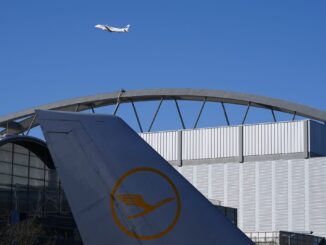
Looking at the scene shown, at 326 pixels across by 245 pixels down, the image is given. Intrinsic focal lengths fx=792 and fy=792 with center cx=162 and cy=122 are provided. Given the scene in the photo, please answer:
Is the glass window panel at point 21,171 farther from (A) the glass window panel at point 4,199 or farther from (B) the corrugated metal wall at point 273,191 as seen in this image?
(B) the corrugated metal wall at point 273,191

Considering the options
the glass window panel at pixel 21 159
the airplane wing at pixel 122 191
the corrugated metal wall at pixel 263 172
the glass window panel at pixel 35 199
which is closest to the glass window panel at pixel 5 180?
the glass window panel at pixel 21 159

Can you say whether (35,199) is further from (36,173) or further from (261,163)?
(261,163)

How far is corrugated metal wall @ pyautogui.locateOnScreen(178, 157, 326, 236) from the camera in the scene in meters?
72.1

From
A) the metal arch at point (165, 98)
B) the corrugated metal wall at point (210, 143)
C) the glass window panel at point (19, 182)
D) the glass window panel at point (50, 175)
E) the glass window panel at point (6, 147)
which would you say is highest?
the metal arch at point (165, 98)

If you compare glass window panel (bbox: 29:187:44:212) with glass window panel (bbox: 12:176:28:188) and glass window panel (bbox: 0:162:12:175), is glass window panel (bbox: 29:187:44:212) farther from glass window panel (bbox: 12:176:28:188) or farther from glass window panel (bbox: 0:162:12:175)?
glass window panel (bbox: 0:162:12:175)

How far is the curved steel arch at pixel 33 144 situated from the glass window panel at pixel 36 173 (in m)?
0.71

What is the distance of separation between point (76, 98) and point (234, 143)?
23.0m

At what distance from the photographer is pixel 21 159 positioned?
5206 centimetres

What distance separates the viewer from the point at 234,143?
77938 millimetres

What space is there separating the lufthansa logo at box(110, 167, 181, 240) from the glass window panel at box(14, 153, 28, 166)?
3822 cm

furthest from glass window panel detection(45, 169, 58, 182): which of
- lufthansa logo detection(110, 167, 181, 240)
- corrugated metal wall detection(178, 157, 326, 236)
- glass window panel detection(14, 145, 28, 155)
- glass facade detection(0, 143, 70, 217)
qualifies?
lufthansa logo detection(110, 167, 181, 240)

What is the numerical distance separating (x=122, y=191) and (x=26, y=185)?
3892 cm

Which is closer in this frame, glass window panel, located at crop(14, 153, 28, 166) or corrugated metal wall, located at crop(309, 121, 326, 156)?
glass window panel, located at crop(14, 153, 28, 166)

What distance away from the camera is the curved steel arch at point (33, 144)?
49844 mm
